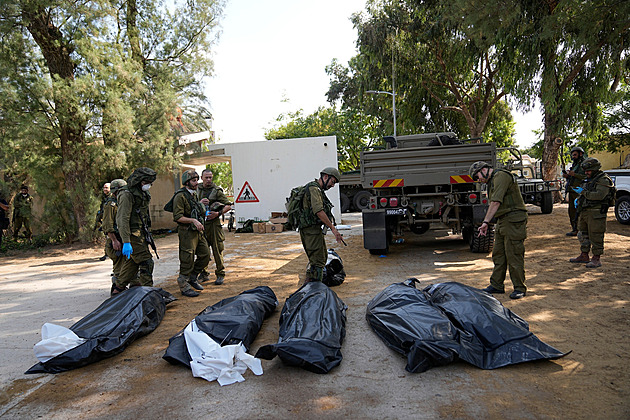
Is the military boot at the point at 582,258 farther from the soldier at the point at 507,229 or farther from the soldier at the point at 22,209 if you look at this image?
the soldier at the point at 22,209

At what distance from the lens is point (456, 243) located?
9789 millimetres

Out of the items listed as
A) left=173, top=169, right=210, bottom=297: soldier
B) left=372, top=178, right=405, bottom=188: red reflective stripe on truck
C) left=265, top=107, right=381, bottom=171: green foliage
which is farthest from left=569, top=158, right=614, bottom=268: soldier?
left=265, top=107, right=381, bottom=171: green foliage

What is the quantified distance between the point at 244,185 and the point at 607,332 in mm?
12402

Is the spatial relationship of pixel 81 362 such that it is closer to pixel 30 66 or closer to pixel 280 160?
pixel 30 66

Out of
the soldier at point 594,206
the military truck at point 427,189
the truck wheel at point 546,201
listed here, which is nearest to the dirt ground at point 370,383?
the soldier at point 594,206

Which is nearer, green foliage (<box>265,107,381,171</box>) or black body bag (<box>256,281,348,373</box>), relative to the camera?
black body bag (<box>256,281,348,373</box>)

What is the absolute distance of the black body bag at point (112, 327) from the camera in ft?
11.9

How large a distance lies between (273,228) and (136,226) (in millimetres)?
8717

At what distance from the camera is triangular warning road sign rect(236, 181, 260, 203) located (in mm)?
15148

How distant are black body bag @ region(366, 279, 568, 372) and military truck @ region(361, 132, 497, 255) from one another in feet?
12.8

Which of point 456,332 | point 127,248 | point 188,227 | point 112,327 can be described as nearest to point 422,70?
point 188,227

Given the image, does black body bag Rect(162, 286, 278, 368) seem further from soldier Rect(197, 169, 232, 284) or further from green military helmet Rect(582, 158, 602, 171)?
green military helmet Rect(582, 158, 602, 171)

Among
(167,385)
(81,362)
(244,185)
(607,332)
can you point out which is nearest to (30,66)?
(244,185)

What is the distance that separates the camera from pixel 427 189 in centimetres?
818
